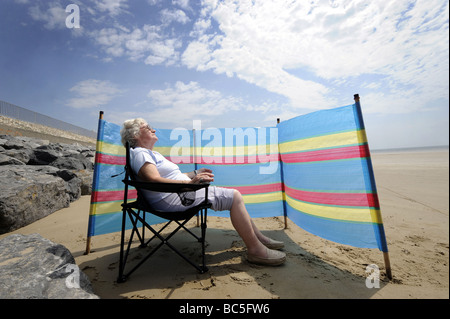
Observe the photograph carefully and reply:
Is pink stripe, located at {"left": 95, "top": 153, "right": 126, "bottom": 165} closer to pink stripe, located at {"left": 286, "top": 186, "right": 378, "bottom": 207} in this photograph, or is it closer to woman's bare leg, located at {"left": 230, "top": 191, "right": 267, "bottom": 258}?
woman's bare leg, located at {"left": 230, "top": 191, "right": 267, "bottom": 258}

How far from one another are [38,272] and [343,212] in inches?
101

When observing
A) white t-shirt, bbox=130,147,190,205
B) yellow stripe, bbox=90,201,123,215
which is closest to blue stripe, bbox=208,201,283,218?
white t-shirt, bbox=130,147,190,205

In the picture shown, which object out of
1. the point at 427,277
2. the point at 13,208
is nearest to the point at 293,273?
the point at 427,277

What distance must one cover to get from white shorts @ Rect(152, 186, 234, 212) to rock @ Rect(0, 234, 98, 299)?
787 millimetres

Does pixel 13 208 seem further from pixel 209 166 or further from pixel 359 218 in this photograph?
pixel 359 218

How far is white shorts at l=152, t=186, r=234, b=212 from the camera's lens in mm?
2002

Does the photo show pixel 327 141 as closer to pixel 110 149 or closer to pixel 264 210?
pixel 264 210

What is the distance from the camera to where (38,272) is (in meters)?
1.39

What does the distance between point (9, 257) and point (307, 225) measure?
2.77 meters

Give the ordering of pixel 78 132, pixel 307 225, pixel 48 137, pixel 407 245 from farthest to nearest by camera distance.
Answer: pixel 78 132 → pixel 48 137 → pixel 307 225 → pixel 407 245

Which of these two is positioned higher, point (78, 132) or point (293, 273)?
point (78, 132)

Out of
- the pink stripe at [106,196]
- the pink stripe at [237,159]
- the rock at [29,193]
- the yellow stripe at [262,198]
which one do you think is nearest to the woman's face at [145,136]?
the pink stripe at [106,196]

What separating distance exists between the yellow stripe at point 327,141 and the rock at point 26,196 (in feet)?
11.9

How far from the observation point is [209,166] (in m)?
3.35
